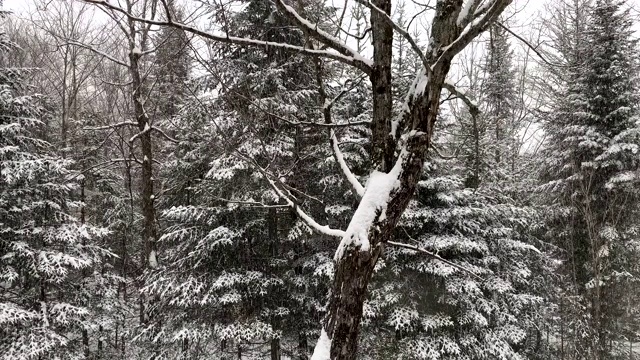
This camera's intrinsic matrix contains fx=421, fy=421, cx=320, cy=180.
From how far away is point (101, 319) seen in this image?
12141 millimetres

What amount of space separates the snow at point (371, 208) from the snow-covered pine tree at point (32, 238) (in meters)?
8.14

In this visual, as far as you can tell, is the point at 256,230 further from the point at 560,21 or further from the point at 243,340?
the point at 560,21

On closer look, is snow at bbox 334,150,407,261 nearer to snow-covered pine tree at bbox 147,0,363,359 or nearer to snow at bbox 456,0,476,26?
snow at bbox 456,0,476,26

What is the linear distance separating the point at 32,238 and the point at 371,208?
30.7 ft

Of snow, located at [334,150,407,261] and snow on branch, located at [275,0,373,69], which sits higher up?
snow on branch, located at [275,0,373,69]

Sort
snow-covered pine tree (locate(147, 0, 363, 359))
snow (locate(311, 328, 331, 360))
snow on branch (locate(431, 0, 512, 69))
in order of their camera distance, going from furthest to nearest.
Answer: snow-covered pine tree (locate(147, 0, 363, 359)) → snow (locate(311, 328, 331, 360)) → snow on branch (locate(431, 0, 512, 69))

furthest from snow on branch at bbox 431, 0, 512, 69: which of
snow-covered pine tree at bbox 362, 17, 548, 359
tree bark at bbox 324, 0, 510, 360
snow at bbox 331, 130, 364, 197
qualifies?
snow-covered pine tree at bbox 362, 17, 548, 359

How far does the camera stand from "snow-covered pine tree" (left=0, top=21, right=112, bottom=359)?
27.5ft

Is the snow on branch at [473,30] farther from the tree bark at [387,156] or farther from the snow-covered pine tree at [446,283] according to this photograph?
the snow-covered pine tree at [446,283]

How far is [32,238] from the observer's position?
9.16m

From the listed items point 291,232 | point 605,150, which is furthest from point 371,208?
point 605,150

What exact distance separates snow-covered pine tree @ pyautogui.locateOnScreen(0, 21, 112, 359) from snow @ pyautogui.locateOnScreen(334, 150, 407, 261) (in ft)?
26.7

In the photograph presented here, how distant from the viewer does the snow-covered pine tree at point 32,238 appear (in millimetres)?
8375

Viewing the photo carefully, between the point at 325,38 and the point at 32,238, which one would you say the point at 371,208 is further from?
the point at 32,238
